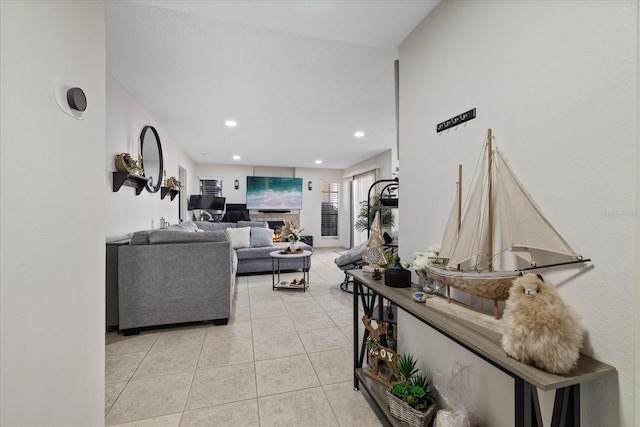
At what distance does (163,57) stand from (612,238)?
2945 millimetres

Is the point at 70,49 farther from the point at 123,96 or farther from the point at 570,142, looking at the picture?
the point at 123,96

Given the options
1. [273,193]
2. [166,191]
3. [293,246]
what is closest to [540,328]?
[293,246]

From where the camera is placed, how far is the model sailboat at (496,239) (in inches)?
34.9

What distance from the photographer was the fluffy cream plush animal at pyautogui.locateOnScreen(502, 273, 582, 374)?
682 millimetres

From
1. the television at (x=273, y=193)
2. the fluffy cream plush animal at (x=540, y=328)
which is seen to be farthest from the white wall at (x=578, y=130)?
the television at (x=273, y=193)

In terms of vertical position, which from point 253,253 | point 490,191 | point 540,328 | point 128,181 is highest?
point 128,181

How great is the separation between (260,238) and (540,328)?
181 inches

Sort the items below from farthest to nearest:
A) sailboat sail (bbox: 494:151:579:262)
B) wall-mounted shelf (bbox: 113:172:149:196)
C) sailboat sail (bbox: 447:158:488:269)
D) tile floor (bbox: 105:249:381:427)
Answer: wall-mounted shelf (bbox: 113:172:149:196), tile floor (bbox: 105:249:381:427), sailboat sail (bbox: 447:158:488:269), sailboat sail (bbox: 494:151:579:262)

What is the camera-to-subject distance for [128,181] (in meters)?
2.84

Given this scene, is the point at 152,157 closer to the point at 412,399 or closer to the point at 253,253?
the point at 253,253

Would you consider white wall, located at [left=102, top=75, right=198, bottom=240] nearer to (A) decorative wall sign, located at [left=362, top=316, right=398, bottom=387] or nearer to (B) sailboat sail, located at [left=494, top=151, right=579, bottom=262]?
(A) decorative wall sign, located at [left=362, top=316, right=398, bottom=387]

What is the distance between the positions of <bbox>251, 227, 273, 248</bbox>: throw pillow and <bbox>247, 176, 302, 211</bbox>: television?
94.5 inches

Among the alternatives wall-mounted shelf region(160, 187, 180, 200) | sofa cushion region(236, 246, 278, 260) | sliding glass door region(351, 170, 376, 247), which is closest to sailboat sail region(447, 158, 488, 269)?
sofa cushion region(236, 246, 278, 260)

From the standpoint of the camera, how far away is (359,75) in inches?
97.7
